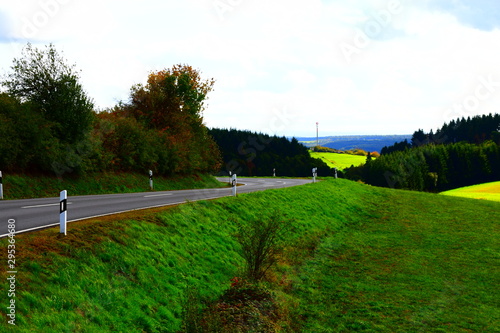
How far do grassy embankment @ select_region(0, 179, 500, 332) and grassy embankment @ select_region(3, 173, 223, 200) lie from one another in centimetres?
914

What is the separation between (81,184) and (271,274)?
1377cm

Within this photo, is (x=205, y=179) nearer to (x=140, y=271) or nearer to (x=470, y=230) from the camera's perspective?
(x=470, y=230)

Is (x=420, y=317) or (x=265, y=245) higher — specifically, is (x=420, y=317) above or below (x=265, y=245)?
below

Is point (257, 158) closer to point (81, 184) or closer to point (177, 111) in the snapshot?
point (177, 111)

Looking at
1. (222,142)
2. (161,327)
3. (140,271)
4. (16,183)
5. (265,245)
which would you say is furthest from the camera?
(222,142)

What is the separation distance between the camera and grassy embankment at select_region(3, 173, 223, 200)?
55.0 feet

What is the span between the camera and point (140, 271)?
7.60 meters

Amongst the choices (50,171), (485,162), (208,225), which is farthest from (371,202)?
(485,162)

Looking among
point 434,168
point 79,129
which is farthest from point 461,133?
point 79,129

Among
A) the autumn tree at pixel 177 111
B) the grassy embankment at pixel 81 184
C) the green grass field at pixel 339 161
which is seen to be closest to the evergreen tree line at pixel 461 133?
the green grass field at pixel 339 161

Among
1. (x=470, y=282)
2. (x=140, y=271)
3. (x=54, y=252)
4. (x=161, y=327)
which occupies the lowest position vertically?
(x=470, y=282)

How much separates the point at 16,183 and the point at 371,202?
21695mm

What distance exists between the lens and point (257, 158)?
107 metres

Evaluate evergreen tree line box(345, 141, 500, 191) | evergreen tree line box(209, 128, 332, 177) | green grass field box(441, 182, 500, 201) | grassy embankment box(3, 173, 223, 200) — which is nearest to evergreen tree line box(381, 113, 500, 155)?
evergreen tree line box(345, 141, 500, 191)
